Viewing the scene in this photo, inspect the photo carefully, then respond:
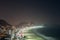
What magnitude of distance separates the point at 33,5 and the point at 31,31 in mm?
554

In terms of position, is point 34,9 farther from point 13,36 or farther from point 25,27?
point 13,36

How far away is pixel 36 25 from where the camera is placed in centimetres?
264

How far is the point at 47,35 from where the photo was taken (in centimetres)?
262

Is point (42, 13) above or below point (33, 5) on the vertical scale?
below

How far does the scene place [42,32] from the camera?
2625mm

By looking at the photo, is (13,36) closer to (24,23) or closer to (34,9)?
(24,23)

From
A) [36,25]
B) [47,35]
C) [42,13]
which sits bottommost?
[47,35]

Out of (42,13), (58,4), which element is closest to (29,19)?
(42,13)

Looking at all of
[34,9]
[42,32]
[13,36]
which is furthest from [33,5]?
[13,36]

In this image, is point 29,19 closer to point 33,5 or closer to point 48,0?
point 33,5

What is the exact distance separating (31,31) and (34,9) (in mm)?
470

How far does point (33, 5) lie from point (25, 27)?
1.63 feet

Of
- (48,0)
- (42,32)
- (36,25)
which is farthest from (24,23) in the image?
(48,0)

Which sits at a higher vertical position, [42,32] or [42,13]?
[42,13]
